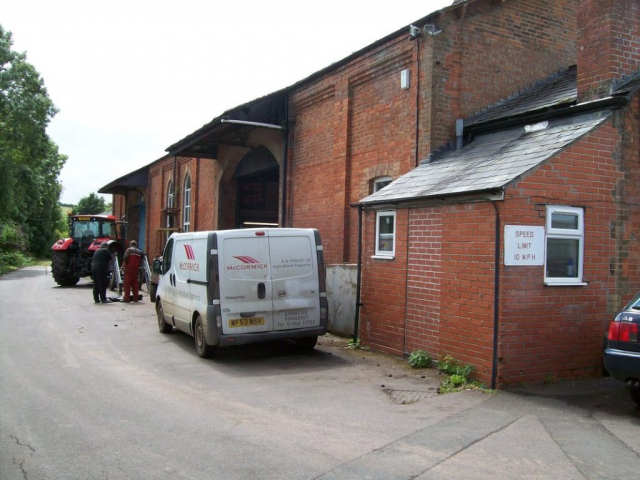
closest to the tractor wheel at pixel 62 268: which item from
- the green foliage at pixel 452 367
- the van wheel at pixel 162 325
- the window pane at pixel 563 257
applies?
the van wheel at pixel 162 325

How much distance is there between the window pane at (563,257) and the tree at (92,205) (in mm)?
82828

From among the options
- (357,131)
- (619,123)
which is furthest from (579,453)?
(357,131)

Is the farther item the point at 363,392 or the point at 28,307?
the point at 28,307

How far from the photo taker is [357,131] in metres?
13.4

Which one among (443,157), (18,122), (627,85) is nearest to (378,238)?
(443,157)

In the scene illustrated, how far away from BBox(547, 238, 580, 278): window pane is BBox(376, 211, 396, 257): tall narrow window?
2825 mm

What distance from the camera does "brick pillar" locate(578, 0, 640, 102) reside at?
8.75 meters

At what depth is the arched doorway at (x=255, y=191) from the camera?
2006 centimetres

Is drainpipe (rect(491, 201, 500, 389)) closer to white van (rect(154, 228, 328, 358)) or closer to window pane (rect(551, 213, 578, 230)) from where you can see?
window pane (rect(551, 213, 578, 230))

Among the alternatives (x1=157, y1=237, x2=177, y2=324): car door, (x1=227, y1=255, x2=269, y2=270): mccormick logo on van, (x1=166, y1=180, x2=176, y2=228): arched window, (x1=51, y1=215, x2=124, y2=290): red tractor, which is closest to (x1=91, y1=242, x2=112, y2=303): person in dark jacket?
(x1=51, y1=215, x2=124, y2=290): red tractor

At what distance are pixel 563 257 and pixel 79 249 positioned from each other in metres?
20.1

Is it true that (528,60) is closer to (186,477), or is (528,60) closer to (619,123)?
(619,123)

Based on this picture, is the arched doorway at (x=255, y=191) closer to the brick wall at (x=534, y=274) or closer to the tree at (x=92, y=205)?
the brick wall at (x=534, y=274)

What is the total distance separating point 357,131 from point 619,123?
6299mm
